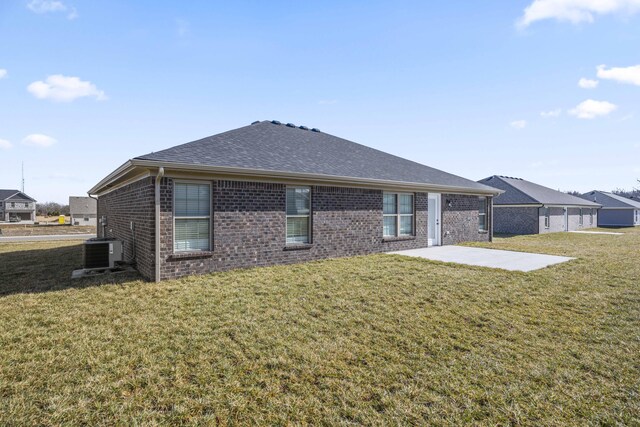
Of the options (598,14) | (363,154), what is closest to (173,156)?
(363,154)

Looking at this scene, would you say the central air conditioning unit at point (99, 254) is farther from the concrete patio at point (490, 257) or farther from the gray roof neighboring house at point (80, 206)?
the gray roof neighboring house at point (80, 206)

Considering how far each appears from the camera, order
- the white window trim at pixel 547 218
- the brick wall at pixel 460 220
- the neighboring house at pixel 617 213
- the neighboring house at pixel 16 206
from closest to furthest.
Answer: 1. the brick wall at pixel 460 220
2. the white window trim at pixel 547 218
3. the neighboring house at pixel 617 213
4. the neighboring house at pixel 16 206

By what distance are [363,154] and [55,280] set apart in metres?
11.4

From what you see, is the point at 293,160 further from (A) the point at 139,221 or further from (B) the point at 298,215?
(A) the point at 139,221

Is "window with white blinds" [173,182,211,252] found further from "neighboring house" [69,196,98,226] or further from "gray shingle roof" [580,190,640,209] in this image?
"neighboring house" [69,196,98,226]

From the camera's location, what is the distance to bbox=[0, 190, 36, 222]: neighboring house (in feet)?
199

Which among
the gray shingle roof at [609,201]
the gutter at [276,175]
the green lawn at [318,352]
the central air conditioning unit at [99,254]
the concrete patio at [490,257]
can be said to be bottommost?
the green lawn at [318,352]

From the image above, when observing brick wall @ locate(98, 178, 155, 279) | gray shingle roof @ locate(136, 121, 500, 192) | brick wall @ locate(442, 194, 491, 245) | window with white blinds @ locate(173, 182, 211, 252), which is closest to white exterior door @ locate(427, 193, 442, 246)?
brick wall @ locate(442, 194, 491, 245)

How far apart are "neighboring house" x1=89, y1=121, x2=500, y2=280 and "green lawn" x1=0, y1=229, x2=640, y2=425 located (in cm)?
134

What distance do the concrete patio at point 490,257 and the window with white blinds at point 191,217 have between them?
684 cm

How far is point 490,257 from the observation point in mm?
10805

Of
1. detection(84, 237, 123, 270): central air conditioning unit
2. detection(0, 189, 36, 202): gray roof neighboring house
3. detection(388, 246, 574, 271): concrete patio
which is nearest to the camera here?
detection(84, 237, 123, 270): central air conditioning unit

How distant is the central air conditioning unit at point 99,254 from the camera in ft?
26.6

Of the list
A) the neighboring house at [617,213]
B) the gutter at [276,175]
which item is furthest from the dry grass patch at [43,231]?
the neighboring house at [617,213]
